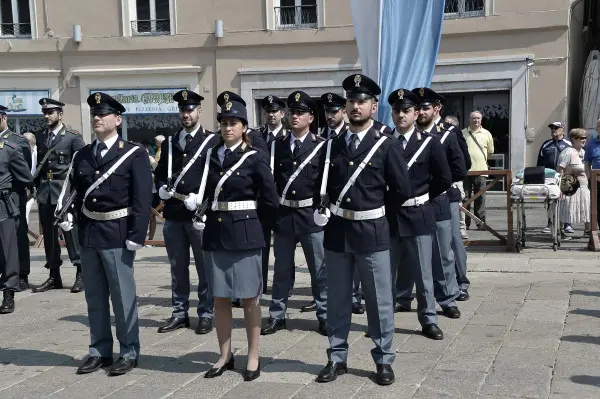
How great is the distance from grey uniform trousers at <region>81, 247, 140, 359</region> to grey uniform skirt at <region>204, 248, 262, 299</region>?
711 millimetres

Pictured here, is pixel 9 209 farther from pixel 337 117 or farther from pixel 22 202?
pixel 337 117

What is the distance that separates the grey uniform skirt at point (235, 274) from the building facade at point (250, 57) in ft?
43.6

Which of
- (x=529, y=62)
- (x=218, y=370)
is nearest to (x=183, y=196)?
(x=218, y=370)

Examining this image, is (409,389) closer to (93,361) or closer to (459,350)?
(459,350)

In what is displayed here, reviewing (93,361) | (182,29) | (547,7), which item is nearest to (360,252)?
(93,361)

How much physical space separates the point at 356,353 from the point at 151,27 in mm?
16024

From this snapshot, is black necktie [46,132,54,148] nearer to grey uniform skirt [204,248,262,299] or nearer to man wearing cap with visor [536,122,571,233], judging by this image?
grey uniform skirt [204,248,262,299]

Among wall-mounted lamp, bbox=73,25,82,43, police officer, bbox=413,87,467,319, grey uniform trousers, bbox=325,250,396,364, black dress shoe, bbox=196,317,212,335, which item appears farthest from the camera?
wall-mounted lamp, bbox=73,25,82,43

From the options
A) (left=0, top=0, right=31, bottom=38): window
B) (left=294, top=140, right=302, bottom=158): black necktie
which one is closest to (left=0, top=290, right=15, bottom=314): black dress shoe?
(left=294, top=140, right=302, bottom=158): black necktie

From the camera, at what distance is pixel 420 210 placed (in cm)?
647

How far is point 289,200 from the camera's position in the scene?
6.96m

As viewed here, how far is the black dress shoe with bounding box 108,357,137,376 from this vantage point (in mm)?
5695

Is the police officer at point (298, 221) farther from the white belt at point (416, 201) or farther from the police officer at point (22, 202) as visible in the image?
the police officer at point (22, 202)

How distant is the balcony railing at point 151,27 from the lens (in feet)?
66.8
